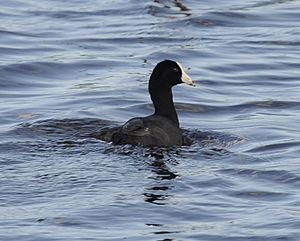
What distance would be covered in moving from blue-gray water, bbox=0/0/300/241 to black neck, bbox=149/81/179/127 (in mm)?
448

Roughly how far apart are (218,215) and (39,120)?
484cm

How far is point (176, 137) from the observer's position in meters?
14.4

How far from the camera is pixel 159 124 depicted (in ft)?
47.2

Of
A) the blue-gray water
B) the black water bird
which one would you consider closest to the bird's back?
the black water bird

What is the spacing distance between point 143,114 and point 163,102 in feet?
5.41

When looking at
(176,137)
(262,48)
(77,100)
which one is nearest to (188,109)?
(77,100)

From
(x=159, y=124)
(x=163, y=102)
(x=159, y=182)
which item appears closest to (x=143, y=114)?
(x=163, y=102)

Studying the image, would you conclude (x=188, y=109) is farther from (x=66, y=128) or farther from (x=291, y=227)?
(x=291, y=227)

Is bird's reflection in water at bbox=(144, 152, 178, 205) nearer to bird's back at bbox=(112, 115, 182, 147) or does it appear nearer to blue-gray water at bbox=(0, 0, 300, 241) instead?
blue-gray water at bbox=(0, 0, 300, 241)

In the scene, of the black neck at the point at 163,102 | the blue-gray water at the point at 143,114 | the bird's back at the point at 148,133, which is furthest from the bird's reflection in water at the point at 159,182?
the black neck at the point at 163,102

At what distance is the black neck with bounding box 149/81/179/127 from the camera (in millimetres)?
15078

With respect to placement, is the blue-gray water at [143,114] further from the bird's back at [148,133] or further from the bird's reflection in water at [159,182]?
the bird's back at [148,133]

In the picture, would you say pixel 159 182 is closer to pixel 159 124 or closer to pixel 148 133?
pixel 148 133

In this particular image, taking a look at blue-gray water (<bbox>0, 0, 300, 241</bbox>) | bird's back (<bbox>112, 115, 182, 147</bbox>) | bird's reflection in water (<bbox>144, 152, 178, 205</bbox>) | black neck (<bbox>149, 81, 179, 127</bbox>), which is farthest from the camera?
black neck (<bbox>149, 81, 179, 127</bbox>)
